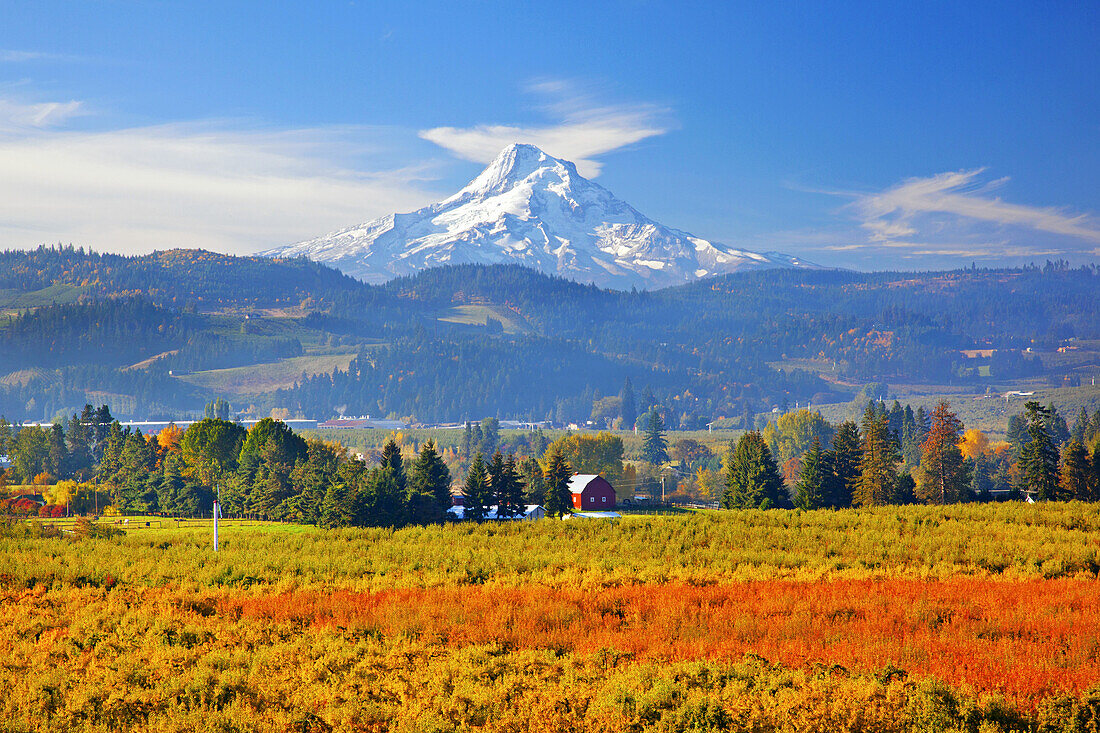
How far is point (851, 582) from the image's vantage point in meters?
27.4

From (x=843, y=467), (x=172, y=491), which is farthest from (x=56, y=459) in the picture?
(x=843, y=467)

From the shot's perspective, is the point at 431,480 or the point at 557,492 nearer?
the point at 431,480

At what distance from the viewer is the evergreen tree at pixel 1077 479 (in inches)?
2975

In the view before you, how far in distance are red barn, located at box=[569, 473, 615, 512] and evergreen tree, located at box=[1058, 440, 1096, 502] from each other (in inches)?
2140

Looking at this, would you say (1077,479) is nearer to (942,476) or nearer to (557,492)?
(942,476)

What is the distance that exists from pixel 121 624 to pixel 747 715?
15.6 m

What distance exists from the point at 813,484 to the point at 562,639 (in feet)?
225

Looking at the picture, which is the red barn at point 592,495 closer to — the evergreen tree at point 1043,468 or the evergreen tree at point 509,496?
the evergreen tree at point 509,496

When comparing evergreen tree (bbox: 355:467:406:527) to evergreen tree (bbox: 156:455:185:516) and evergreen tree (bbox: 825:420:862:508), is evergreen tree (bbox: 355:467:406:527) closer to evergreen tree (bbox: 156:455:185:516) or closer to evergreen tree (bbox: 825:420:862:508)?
evergreen tree (bbox: 156:455:185:516)

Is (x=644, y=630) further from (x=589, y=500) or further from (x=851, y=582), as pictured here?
(x=589, y=500)

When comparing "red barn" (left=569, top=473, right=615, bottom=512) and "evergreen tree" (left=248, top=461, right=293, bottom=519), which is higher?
"evergreen tree" (left=248, top=461, right=293, bottom=519)

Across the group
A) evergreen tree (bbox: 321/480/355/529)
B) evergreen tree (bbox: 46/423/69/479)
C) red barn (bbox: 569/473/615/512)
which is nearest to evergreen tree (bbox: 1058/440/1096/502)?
red barn (bbox: 569/473/615/512)

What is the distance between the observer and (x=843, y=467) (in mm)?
87562

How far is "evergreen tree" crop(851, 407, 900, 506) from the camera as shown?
81.7 m
